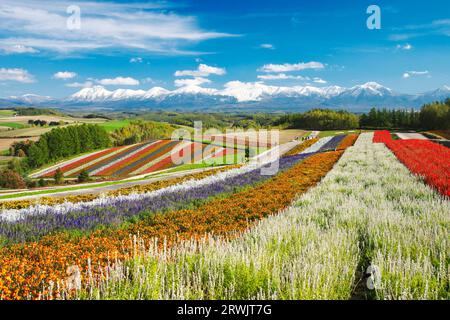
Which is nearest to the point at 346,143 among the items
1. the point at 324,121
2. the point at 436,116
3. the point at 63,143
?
the point at 436,116

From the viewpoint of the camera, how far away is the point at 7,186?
167 ft

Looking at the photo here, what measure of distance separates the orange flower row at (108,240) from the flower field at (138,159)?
39.5m

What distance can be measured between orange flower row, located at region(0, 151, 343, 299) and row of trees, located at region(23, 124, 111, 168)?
91.2 metres

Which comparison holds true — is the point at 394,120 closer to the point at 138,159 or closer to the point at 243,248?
the point at 138,159

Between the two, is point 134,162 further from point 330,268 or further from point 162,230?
point 330,268

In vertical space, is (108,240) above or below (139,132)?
below

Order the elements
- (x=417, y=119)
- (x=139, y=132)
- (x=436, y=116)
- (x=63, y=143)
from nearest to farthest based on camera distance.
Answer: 1. (x=436, y=116)
2. (x=63, y=143)
3. (x=417, y=119)
4. (x=139, y=132)

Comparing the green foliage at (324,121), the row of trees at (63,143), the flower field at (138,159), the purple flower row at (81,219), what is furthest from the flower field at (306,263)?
the green foliage at (324,121)

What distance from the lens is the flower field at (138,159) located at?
5241 centimetres

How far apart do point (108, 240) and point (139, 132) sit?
137 m

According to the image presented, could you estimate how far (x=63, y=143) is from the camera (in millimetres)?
96625

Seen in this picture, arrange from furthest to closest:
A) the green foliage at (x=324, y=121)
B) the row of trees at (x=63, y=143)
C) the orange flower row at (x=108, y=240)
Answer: the green foliage at (x=324, y=121)
the row of trees at (x=63, y=143)
the orange flower row at (x=108, y=240)

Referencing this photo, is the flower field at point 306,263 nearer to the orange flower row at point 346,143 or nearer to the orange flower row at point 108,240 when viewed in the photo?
the orange flower row at point 108,240
